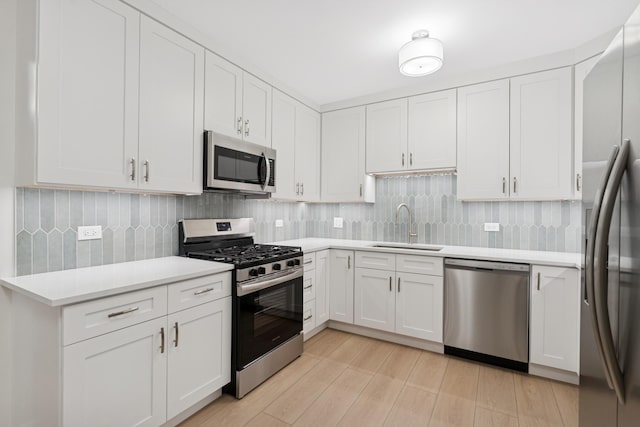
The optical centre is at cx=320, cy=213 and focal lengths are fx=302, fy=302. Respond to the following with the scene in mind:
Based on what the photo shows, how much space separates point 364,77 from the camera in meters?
2.96

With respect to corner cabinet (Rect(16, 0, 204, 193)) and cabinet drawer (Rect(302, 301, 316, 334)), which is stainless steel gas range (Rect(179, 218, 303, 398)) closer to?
cabinet drawer (Rect(302, 301, 316, 334))

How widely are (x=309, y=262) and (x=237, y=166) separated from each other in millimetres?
1136

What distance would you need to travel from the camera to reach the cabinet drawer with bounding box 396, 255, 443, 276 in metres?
2.71

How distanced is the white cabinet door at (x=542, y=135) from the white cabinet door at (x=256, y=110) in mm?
2207

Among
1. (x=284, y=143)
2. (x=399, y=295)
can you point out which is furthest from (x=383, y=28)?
(x=399, y=295)

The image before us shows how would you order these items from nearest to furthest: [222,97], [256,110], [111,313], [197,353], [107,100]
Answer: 1. [111,313]
2. [107,100]
3. [197,353]
4. [222,97]
5. [256,110]

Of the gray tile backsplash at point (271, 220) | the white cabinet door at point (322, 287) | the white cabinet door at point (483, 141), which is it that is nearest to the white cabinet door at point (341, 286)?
the white cabinet door at point (322, 287)

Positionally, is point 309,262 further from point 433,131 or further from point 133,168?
point 433,131

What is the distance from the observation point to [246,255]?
232cm

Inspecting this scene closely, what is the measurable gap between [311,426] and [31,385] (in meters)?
1.47

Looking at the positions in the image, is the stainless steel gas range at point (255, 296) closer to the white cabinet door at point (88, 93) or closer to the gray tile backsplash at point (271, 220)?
the gray tile backsplash at point (271, 220)

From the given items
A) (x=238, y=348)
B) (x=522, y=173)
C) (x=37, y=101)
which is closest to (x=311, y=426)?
(x=238, y=348)

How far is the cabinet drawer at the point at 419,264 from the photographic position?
271 cm

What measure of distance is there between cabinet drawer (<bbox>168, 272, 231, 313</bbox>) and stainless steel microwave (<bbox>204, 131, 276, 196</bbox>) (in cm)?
72
